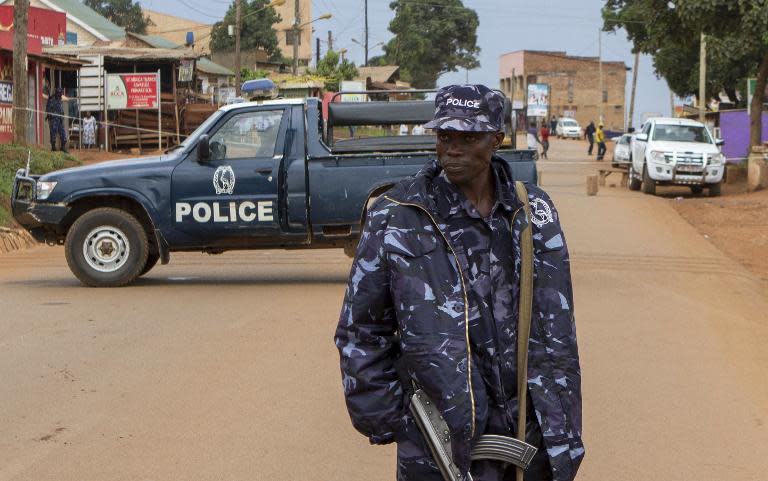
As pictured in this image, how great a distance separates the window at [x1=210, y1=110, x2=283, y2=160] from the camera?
13.0 meters

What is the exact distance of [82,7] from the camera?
228ft

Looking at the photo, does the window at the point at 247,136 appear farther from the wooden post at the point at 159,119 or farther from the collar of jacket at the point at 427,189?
the wooden post at the point at 159,119

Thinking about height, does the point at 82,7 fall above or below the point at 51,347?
above

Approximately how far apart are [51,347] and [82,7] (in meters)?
63.3

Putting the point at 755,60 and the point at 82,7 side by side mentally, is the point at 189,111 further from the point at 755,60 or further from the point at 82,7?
the point at 82,7

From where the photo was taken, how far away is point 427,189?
3.45 metres

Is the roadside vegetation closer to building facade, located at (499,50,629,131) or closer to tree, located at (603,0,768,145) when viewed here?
tree, located at (603,0,768,145)

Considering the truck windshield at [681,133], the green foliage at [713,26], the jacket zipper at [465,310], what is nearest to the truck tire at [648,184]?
the truck windshield at [681,133]

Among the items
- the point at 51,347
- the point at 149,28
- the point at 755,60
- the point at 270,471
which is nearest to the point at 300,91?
the point at 755,60

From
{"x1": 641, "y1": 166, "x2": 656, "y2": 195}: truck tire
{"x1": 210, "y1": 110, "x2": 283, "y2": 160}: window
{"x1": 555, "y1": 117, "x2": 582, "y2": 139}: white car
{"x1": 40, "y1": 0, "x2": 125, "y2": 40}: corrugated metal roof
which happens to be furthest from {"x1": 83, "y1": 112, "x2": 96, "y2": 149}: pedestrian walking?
{"x1": 555, "y1": 117, "x2": 582, "y2": 139}: white car

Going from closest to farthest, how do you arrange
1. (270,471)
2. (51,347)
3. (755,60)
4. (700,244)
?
(270,471)
(51,347)
(700,244)
(755,60)

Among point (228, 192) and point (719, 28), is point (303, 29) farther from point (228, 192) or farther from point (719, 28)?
point (228, 192)

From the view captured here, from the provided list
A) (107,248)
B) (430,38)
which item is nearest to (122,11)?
(430,38)

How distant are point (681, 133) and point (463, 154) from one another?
Result: 1130 inches
